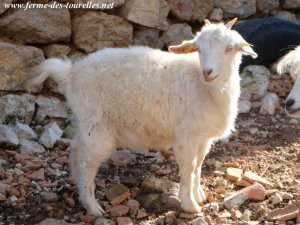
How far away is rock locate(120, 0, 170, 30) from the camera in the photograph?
266 inches

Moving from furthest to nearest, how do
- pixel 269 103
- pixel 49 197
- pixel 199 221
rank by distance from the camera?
1. pixel 269 103
2. pixel 49 197
3. pixel 199 221

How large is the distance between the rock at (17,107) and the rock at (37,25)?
67cm

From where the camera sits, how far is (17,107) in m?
6.17

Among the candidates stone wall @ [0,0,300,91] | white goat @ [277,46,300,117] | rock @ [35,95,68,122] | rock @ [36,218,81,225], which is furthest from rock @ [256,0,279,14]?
rock @ [36,218,81,225]

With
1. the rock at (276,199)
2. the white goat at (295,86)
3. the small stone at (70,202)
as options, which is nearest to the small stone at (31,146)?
the small stone at (70,202)

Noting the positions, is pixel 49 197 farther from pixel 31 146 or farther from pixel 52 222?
pixel 31 146

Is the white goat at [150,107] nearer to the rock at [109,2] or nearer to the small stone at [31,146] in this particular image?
the small stone at [31,146]

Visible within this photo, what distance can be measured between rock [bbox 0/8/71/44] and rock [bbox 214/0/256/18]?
94.2 inches

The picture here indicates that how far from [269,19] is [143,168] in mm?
3382

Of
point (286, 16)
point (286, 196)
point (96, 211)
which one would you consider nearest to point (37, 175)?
point (96, 211)

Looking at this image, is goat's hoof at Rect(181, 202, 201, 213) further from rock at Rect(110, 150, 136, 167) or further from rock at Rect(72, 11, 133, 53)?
rock at Rect(72, 11, 133, 53)

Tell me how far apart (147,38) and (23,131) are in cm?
209

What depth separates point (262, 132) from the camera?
6320 mm

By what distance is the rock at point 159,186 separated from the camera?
480 centimetres
